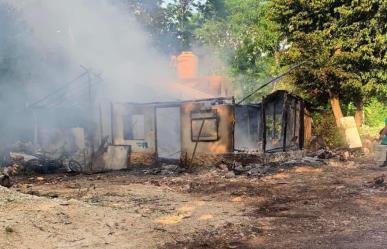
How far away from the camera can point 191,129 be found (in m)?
14.3

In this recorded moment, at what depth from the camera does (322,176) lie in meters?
11.4

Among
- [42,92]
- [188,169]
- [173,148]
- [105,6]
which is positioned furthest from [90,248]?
[105,6]

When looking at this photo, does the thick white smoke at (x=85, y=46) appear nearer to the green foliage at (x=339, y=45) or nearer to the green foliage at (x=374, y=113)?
the green foliage at (x=339, y=45)

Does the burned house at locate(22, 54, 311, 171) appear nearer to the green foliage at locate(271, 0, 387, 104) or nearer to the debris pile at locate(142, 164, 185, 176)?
the debris pile at locate(142, 164, 185, 176)

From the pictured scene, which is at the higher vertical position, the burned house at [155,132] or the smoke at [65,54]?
the smoke at [65,54]

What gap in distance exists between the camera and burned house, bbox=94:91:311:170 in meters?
14.0

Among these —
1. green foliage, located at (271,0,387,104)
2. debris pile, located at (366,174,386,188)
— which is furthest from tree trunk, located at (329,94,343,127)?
debris pile, located at (366,174,386,188)

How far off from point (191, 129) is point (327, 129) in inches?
294

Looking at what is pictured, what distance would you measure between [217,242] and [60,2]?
1242cm

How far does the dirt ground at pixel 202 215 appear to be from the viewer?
19.1ft

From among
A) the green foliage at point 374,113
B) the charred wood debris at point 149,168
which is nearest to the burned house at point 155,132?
the charred wood debris at point 149,168

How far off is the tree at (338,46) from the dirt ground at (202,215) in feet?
29.4

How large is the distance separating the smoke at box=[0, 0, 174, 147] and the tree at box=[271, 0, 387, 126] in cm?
612

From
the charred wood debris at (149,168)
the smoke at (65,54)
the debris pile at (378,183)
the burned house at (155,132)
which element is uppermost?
the smoke at (65,54)
